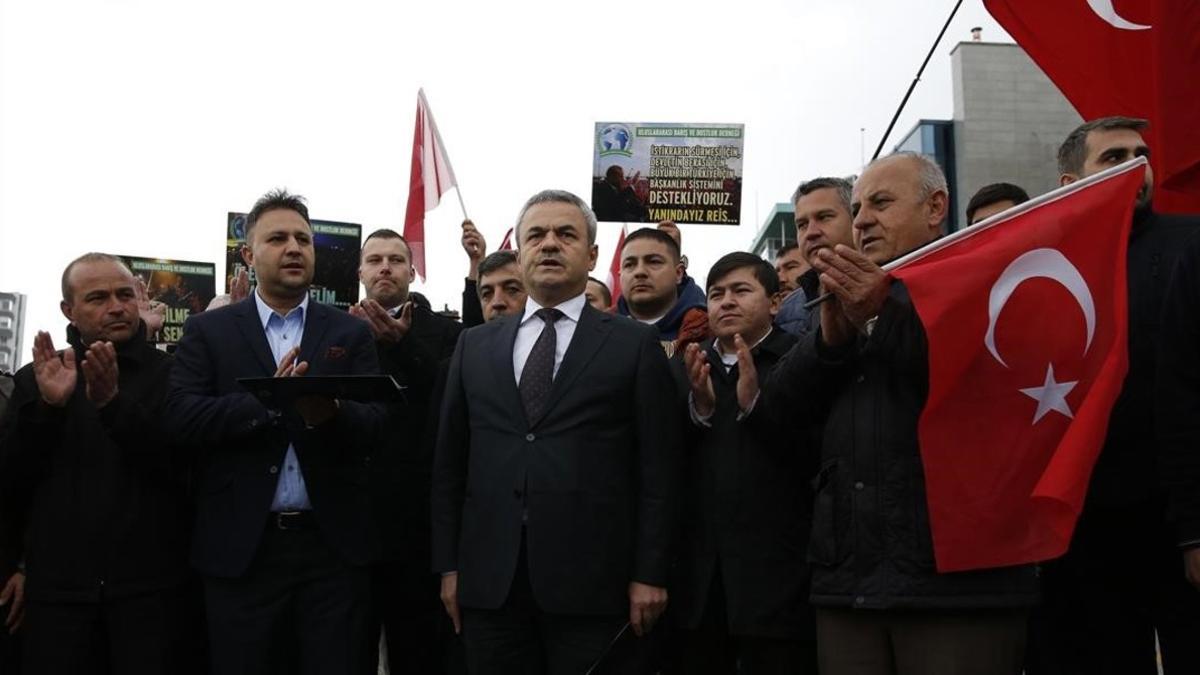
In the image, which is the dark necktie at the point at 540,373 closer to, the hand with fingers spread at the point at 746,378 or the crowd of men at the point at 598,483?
the crowd of men at the point at 598,483

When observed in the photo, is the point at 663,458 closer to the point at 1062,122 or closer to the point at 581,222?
the point at 581,222

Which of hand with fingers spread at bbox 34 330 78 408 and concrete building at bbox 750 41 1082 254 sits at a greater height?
concrete building at bbox 750 41 1082 254

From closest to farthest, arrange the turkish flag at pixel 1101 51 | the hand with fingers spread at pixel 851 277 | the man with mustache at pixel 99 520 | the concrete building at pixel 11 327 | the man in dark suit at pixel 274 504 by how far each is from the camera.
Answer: the hand with fingers spread at pixel 851 277
the man in dark suit at pixel 274 504
the man with mustache at pixel 99 520
the turkish flag at pixel 1101 51
the concrete building at pixel 11 327

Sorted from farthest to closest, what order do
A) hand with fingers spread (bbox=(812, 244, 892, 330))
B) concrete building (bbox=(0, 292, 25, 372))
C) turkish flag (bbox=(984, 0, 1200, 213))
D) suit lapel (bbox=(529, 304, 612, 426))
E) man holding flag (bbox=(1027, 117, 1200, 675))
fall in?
1. concrete building (bbox=(0, 292, 25, 372))
2. turkish flag (bbox=(984, 0, 1200, 213))
3. suit lapel (bbox=(529, 304, 612, 426))
4. man holding flag (bbox=(1027, 117, 1200, 675))
5. hand with fingers spread (bbox=(812, 244, 892, 330))

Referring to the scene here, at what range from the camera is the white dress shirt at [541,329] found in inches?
181

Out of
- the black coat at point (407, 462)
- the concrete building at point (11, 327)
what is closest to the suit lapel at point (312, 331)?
the black coat at point (407, 462)

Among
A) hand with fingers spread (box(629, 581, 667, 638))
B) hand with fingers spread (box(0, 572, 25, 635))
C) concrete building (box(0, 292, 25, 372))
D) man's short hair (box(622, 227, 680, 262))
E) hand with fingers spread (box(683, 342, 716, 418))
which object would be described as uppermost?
concrete building (box(0, 292, 25, 372))

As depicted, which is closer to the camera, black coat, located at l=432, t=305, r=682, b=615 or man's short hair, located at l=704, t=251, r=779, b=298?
black coat, located at l=432, t=305, r=682, b=615

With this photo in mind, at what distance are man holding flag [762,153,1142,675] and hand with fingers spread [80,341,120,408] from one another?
9.42 feet

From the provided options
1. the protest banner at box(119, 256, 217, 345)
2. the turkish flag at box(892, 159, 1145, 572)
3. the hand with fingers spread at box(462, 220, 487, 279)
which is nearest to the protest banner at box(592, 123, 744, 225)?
the hand with fingers spread at box(462, 220, 487, 279)

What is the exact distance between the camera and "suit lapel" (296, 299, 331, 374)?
492 cm

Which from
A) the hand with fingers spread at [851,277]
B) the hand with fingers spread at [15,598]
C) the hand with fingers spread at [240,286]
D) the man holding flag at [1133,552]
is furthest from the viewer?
the hand with fingers spread at [240,286]

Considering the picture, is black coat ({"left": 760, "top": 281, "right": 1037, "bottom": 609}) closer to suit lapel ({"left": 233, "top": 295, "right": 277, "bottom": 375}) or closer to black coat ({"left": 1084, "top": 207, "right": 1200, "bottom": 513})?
black coat ({"left": 1084, "top": 207, "right": 1200, "bottom": 513})

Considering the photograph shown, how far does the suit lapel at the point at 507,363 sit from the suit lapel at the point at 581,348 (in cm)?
12
